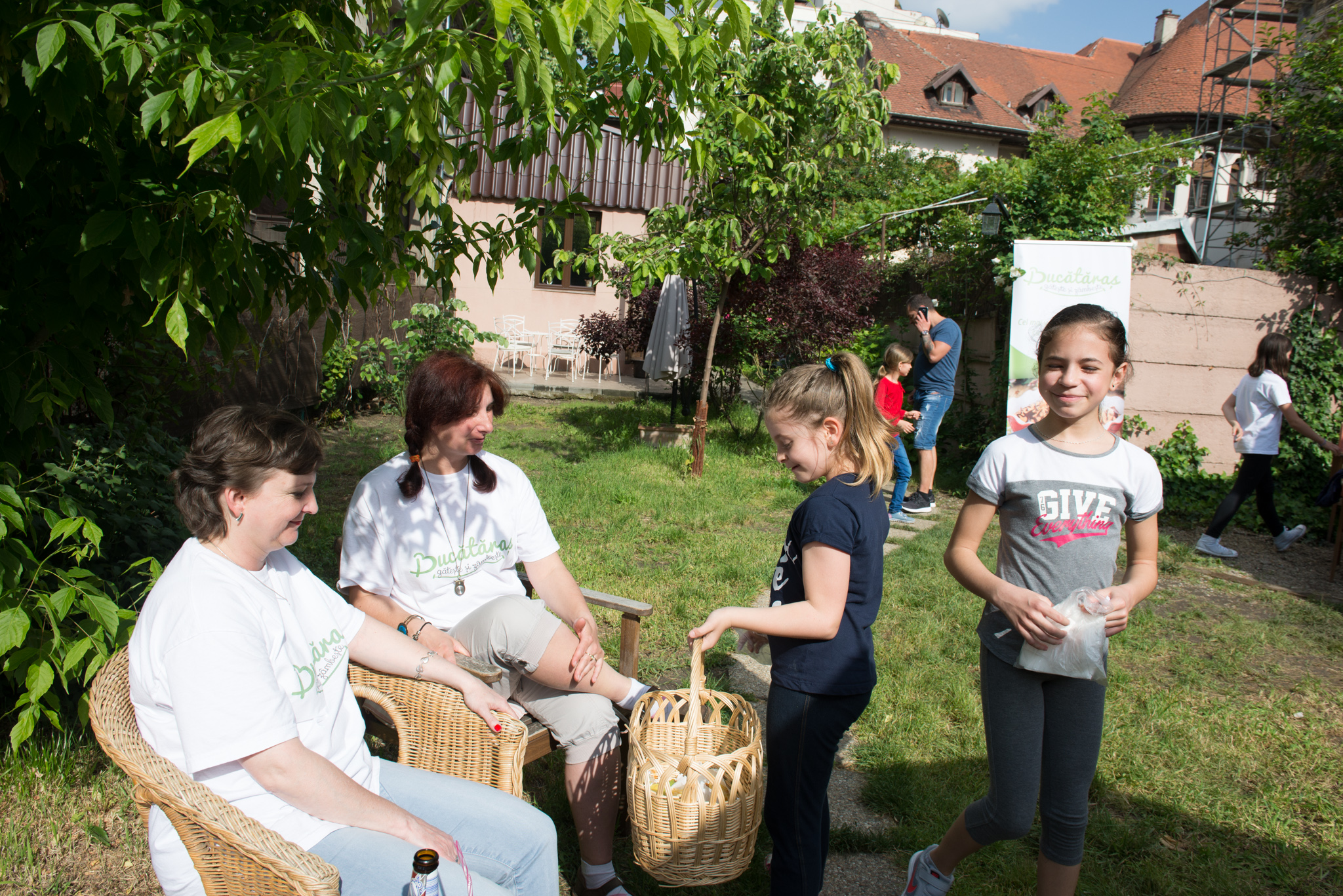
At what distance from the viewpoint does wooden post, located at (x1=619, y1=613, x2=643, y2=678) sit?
302 centimetres

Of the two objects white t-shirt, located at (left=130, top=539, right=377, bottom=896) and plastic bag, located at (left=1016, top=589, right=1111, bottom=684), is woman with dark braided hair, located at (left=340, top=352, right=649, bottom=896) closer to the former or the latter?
white t-shirt, located at (left=130, top=539, right=377, bottom=896)

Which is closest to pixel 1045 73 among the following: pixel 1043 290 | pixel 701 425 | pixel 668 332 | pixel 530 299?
pixel 530 299

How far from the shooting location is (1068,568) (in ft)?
7.09

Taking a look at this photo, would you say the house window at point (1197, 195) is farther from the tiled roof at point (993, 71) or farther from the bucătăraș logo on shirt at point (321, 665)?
the bucătăraș logo on shirt at point (321, 665)

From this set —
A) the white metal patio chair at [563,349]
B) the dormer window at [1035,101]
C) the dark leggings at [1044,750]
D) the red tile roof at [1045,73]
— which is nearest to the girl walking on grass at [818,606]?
the dark leggings at [1044,750]

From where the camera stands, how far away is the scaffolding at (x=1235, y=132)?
36.5ft

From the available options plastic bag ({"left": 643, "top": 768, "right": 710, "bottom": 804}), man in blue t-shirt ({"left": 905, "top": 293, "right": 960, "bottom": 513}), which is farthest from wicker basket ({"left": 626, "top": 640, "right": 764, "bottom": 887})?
man in blue t-shirt ({"left": 905, "top": 293, "right": 960, "bottom": 513})

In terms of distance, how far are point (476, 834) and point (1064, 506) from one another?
66.4 inches

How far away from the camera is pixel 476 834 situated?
2.02 metres

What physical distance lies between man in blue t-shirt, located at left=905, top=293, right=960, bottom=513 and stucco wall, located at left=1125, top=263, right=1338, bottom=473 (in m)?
2.22

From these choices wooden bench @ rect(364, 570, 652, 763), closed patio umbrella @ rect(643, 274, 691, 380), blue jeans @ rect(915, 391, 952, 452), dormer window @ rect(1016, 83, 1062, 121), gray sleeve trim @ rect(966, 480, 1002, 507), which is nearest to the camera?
gray sleeve trim @ rect(966, 480, 1002, 507)

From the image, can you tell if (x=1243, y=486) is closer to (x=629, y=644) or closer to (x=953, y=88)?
(x=629, y=644)

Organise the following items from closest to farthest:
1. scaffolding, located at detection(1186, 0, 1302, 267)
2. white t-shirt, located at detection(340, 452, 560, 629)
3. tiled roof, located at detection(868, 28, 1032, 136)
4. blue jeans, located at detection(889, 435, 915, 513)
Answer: white t-shirt, located at detection(340, 452, 560, 629), blue jeans, located at detection(889, 435, 915, 513), scaffolding, located at detection(1186, 0, 1302, 267), tiled roof, located at detection(868, 28, 1032, 136)

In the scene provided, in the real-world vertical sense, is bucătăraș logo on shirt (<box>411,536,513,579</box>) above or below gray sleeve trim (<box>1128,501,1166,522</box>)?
below
